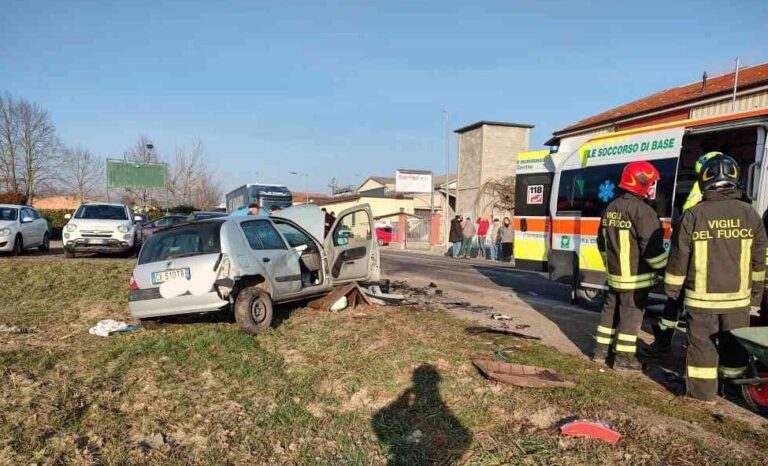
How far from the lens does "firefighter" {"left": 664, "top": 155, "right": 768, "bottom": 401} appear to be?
3.93 m

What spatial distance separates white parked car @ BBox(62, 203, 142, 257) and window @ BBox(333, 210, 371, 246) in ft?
28.5

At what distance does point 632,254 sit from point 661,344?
3.98 feet

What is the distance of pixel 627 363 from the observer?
4.66m

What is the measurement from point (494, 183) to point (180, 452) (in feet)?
93.8

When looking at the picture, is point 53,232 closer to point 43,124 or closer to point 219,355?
point 43,124

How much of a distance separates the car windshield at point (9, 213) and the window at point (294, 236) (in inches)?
429

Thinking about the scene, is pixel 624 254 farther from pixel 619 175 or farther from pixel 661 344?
pixel 619 175

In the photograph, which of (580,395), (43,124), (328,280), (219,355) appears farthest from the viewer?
(43,124)

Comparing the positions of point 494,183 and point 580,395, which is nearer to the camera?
point 580,395

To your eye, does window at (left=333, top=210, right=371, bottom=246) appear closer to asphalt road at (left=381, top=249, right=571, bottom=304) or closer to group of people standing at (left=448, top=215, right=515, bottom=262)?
asphalt road at (left=381, top=249, right=571, bottom=304)

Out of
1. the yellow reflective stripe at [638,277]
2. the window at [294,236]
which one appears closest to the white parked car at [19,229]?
the window at [294,236]

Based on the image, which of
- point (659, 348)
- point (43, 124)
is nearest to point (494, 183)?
point (659, 348)

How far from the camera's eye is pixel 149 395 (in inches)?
161

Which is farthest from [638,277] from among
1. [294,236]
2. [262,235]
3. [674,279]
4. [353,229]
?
[353,229]
